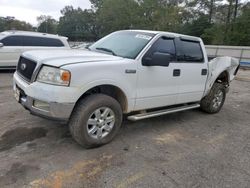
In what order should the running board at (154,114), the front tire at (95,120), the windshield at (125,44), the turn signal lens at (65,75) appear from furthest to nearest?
1. the windshield at (125,44)
2. the running board at (154,114)
3. the front tire at (95,120)
4. the turn signal lens at (65,75)

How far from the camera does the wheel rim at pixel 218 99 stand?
600 cm

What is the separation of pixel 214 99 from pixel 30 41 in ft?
25.6

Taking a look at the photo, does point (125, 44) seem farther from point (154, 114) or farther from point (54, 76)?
point (54, 76)

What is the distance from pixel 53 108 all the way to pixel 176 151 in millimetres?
1933

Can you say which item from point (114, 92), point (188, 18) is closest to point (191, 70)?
point (114, 92)

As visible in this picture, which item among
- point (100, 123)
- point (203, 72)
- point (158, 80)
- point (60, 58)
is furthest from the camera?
point (203, 72)

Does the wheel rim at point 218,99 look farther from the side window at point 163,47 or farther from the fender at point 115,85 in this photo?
the fender at point 115,85

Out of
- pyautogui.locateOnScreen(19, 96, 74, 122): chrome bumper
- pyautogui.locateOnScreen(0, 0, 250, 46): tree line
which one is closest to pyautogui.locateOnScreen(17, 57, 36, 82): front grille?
pyautogui.locateOnScreen(19, 96, 74, 122): chrome bumper

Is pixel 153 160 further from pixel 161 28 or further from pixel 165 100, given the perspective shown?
pixel 161 28

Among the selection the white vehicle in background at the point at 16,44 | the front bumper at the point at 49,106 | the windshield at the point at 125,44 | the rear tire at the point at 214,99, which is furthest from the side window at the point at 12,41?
the rear tire at the point at 214,99

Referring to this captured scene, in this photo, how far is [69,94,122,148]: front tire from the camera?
3.53 m

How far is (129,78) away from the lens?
3.94 meters

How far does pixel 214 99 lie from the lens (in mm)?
5965

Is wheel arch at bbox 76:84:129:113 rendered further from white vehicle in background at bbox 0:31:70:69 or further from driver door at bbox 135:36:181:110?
white vehicle in background at bbox 0:31:70:69
